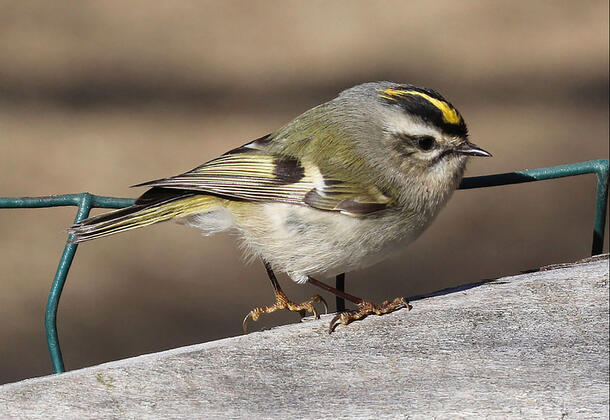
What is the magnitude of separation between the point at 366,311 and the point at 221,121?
5169mm

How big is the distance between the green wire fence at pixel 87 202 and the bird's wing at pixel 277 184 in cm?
33

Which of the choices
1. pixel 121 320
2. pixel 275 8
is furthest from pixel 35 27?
pixel 121 320

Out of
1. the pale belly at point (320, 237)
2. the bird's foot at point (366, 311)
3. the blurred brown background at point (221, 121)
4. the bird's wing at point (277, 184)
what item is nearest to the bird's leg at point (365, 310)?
the bird's foot at point (366, 311)

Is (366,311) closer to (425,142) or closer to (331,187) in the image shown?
(331,187)

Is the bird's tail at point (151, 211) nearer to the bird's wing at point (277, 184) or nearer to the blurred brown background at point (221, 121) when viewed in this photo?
the bird's wing at point (277, 184)

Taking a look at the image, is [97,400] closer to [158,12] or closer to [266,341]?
[266,341]

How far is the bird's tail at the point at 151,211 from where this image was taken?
2.61 meters

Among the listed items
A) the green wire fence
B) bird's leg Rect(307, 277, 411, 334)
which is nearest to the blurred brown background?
bird's leg Rect(307, 277, 411, 334)

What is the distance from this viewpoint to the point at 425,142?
279cm

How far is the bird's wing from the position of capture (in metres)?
2.66

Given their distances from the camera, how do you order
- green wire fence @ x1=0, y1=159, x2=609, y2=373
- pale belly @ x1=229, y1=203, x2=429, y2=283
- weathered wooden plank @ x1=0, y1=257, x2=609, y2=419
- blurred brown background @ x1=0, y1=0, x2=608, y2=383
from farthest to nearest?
blurred brown background @ x1=0, y1=0, x2=608, y2=383 < pale belly @ x1=229, y1=203, x2=429, y2=283 < green wire fence @ x1=0, y1=159, x2=609, y2=373 < weathered wooden plank @ x1=0, y1=257, x2=609, y2=419

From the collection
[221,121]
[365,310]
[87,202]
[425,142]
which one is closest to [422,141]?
[425,142]

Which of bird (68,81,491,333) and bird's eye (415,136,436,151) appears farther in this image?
bird's eye (415,136,436,151)

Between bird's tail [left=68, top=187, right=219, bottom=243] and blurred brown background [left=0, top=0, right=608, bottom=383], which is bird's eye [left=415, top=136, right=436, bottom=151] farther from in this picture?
blurred brown background [left=0, top=0, right=608, bottom=383]
